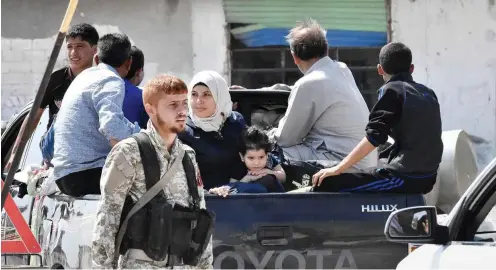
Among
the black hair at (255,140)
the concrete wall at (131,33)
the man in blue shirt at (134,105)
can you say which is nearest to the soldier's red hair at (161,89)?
the black hair at (255,140)

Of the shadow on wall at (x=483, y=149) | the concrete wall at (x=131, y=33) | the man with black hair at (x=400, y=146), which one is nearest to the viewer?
the man with black hair at (x=400, y=146)

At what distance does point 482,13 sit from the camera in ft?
46.7

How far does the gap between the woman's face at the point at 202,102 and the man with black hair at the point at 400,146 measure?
76 centimetres

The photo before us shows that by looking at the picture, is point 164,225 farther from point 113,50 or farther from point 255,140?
point 113,50

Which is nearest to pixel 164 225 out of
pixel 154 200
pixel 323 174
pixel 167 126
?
pixel 154 200

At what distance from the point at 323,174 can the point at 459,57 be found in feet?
29.9

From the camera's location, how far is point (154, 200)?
4125 mm

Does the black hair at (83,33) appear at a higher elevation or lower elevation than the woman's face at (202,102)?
higher

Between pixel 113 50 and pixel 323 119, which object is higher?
pixel 113 50

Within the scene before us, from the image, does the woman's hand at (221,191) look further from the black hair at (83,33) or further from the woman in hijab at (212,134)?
the black hair at (83,33)

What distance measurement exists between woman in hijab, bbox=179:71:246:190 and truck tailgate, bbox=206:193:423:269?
64 centimetres

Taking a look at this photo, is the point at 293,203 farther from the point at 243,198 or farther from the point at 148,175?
the point at 148,175

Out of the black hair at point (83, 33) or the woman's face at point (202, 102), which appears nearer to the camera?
the woman's face at point (202, 102)

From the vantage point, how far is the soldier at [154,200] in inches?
161
